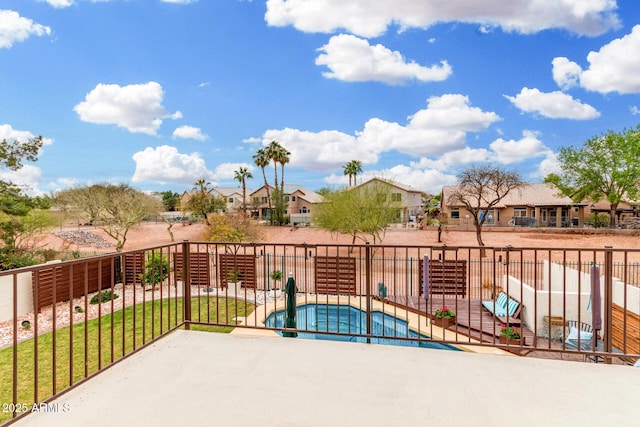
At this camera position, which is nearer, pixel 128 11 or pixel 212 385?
pixel 212 385

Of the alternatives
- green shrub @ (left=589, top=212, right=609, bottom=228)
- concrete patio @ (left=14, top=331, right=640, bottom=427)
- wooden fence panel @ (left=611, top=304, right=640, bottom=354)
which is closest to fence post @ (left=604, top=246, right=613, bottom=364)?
concrete patio @ (left=14, top=331, right=640, bottom=427)

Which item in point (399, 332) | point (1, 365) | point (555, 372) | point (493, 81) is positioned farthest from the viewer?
point (493, 81)

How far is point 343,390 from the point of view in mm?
2092

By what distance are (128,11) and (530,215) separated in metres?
29.0

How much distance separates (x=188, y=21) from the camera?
13.9m

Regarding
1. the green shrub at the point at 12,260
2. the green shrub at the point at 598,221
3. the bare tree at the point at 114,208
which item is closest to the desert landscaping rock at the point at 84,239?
the bare tree at the point at 114,208

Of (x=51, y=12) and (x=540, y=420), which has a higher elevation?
(x=51, y=12)

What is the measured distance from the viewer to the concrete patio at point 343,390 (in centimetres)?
182

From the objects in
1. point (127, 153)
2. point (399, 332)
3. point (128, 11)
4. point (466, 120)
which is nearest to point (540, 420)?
point (399, 332)

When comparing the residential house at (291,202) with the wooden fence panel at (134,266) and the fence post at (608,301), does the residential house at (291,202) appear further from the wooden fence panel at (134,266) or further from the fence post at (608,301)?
the fence post at (608,301)

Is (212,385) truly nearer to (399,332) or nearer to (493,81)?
(399,332)

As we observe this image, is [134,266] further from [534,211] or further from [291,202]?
[291,202]

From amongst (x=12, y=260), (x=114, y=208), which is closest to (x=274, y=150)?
(x=114, y=208)

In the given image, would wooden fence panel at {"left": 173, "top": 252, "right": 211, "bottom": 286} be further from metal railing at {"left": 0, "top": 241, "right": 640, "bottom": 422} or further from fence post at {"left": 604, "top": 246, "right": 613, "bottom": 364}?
fence post at {"left": 604, "top": 246, "right": 613, "bottom": 364}
